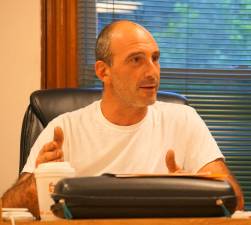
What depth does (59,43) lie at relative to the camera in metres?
2.73

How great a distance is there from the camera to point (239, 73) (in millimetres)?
2939

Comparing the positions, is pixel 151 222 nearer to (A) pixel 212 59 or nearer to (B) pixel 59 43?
(B) pixel 59 43

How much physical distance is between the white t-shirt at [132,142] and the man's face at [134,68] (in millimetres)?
102

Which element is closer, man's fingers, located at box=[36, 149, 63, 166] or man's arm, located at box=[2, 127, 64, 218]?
man's fingers, located at box=[36, 149, 63, 166]


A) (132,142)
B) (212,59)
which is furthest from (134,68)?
(212,59)

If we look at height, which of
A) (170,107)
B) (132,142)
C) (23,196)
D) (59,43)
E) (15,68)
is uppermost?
(59,43)

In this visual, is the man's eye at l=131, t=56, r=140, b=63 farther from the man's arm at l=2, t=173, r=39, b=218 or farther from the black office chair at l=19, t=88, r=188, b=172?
the man's arm at l=2, t=173, r=39, b=218

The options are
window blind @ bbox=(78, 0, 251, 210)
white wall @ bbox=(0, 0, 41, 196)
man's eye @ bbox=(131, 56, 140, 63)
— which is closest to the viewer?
man's eye @ bbox=(131, 56, 140, 63)

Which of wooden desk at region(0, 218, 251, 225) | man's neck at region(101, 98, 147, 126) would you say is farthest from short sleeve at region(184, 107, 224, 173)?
wooden desk at region(0, 218, 251, 225)

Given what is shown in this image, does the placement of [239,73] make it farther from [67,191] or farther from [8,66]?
[67,191]

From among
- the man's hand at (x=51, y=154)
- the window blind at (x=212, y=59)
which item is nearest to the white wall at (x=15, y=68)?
the window blind at (x=212, y=59)

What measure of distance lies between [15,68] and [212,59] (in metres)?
1.02

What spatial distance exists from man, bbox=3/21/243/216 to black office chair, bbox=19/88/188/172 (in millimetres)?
74

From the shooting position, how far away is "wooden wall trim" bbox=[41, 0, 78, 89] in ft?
8.79
